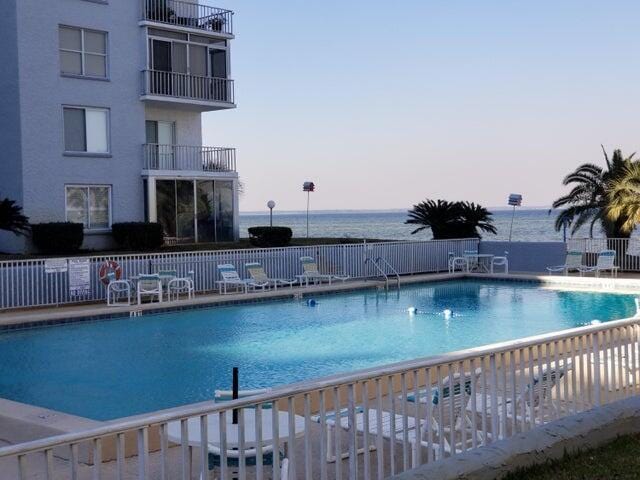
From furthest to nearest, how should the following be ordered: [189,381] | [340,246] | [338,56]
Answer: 1. [338,56]
2. [340,246]
3. [189,381]

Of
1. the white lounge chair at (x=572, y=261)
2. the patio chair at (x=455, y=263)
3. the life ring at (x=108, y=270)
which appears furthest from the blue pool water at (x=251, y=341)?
the patio chair at (x=455, y=263)

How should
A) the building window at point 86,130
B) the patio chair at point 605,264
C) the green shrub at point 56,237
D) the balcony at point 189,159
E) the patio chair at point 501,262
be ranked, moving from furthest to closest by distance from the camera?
the balcony at point 189,159, the building window at point 86,130, the patio chair at point 501,262, the green shrub at point 56,237, the patio chair at point 605,264

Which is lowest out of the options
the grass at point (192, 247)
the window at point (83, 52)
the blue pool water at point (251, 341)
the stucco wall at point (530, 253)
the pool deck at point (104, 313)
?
the blue pool water at point (251, 341)

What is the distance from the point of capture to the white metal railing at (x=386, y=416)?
457cm

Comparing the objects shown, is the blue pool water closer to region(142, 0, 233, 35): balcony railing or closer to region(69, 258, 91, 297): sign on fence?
region(69, 258, 91, 297): sign on fence

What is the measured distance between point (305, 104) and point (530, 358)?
44.0 meters

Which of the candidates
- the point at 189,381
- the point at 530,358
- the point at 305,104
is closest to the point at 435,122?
the point at 305,104

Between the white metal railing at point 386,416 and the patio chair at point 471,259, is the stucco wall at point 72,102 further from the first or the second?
the white metal railing at point 386,416

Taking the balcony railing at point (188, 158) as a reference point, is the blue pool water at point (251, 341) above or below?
below

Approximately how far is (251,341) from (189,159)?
52.0 feet

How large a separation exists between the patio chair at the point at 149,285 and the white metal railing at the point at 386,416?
11226mm

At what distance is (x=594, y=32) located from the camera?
32.6 m

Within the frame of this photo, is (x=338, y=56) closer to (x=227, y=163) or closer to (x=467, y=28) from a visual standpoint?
(x=467, y=28)

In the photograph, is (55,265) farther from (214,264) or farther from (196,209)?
(196,209)
